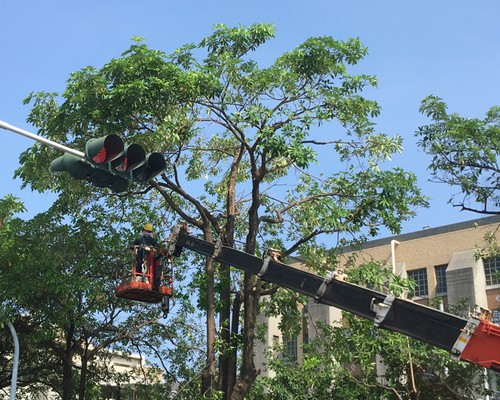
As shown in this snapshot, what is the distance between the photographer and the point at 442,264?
3872cm

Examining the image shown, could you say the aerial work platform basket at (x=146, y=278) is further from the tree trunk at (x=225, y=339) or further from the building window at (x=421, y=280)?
the building window at (x=421, y=280)

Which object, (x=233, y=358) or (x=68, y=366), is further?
(x=68, y=366)

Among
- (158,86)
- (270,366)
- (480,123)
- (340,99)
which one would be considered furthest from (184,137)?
(270,366)

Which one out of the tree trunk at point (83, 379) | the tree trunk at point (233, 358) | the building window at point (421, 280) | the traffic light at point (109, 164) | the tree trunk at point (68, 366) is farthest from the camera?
the building window at point (421, 280)

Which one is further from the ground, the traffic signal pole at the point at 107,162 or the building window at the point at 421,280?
the building window at the point at 421,280

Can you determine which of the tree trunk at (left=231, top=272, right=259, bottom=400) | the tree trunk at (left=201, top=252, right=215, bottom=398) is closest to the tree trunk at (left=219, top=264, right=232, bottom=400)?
the tree trunk at (left=201, top=252, right=215, bottom=398)

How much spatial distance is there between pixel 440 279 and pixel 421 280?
1168 millimetres

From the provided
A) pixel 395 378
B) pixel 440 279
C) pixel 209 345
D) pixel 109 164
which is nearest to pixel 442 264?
pixel 440 279

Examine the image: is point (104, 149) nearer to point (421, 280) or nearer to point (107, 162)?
point (107, 162)

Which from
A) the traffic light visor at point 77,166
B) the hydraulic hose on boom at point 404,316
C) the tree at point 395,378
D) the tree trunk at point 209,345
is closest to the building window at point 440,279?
the tree at point 395,378

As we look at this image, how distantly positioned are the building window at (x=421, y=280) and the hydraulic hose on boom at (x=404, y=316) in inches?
1112

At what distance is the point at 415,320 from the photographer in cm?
1077

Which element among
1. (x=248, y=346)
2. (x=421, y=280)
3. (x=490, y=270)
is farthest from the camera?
(x=421, y=280)

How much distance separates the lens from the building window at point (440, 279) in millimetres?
38191
